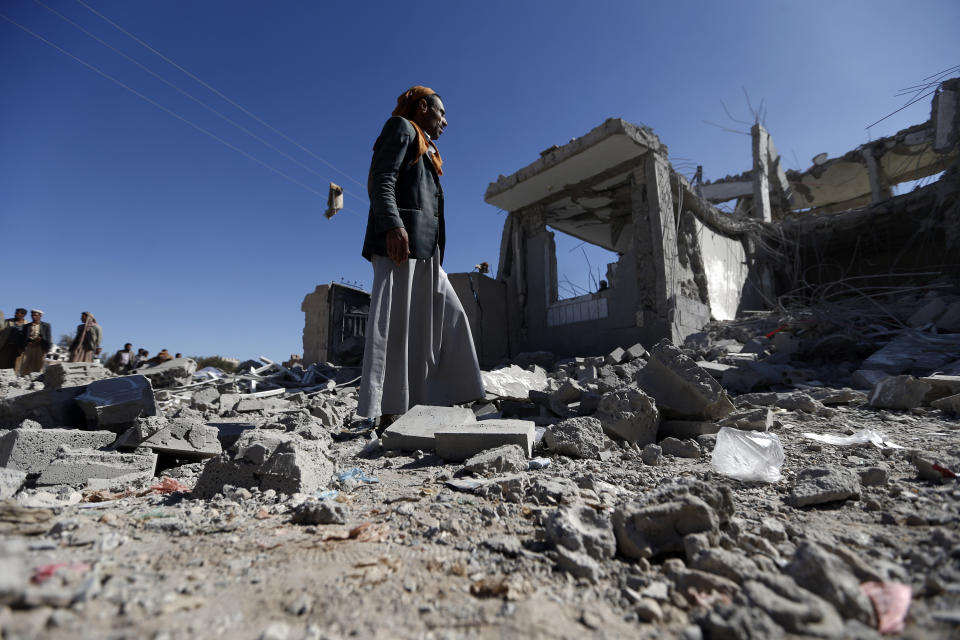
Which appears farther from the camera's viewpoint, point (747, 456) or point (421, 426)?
point (421, 426)

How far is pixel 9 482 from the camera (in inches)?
60.6

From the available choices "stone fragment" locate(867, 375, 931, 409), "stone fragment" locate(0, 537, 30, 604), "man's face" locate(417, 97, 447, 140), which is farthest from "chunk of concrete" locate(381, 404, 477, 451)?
"stone fragment" locate(867, 375, 931, 409)

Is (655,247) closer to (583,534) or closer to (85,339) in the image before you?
(583,534)

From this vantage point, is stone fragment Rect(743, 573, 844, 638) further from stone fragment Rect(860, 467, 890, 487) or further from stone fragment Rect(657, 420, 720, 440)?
stone fragment Rect(657, 420, 720, 440)

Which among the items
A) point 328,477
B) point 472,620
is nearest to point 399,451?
point 328,477

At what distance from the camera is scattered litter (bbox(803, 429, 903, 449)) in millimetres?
2051

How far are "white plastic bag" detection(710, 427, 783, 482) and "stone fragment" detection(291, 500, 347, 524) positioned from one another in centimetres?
144

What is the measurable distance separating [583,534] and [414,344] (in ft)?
7.20

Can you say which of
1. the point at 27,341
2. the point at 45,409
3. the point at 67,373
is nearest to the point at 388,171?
the point at 45,409

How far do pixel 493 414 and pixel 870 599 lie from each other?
8.12ft

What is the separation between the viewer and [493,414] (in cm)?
318

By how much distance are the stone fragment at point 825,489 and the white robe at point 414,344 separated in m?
1.99

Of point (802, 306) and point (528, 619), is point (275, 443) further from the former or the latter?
point (802, 306)

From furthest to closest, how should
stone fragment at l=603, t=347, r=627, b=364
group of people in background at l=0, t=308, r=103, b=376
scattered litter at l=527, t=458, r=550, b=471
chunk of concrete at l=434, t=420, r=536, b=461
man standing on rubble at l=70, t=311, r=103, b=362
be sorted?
man standing on rubble at l=70, t=311, r=103, b=362
group of people in background at l=0, t=308, r=103, b=376
stone fragment at l=603, t=347, r=627, b=364
chunk of concrete at l=434, t=420, r=536, b=461
scattered litter at l=527, t=458, r=550, b=471
